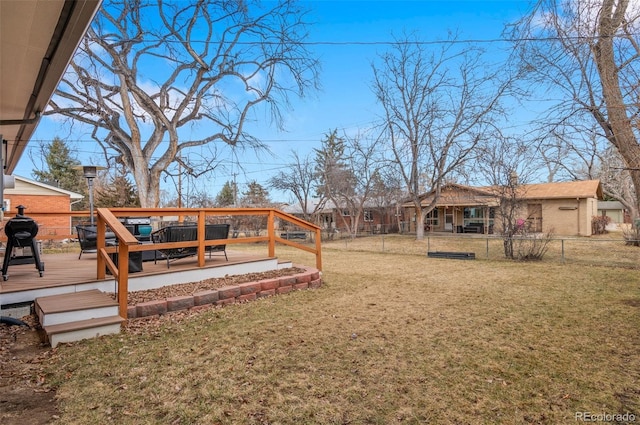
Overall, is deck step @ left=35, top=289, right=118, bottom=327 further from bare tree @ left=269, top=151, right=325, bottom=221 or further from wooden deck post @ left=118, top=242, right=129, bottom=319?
bare tree @ left=269, top=151, right=325, bottom=221

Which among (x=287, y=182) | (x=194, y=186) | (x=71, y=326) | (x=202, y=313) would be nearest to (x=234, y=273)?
(x=202, y=313)

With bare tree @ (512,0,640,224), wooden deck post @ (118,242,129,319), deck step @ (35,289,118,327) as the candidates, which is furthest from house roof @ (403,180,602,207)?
deck step @ (35,289,118,327)

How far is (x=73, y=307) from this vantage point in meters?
3.83

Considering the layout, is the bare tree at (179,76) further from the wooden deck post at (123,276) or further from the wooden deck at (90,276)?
the wooden deck post at (123,276)

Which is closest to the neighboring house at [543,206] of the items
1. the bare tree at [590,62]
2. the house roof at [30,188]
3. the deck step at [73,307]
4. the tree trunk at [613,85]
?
the bare tree at [590,62]

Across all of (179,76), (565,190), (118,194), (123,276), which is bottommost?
(123,276)

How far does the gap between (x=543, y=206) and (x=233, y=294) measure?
22.8 m

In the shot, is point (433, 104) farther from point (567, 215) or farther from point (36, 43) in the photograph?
point (36, 43)

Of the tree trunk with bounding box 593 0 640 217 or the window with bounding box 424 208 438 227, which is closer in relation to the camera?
the tree trunk with bounding box 593 0 640 217

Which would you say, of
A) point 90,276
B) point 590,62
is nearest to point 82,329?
point 90,276

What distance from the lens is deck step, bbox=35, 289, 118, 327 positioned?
373 centimetres

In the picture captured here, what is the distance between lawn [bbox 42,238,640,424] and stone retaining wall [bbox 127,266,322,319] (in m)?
0.19

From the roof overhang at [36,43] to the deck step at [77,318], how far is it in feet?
7.62

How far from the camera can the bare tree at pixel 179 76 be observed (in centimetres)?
991
